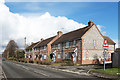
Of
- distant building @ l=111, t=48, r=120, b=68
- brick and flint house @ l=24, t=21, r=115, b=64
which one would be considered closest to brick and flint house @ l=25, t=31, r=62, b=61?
brick and flint house @ l=24, t=21, r=115, b=64

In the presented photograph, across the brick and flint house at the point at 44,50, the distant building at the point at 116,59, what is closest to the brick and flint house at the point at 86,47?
the brick and flint house at the point at 44,50

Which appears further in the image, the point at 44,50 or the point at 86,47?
the point at 44,50

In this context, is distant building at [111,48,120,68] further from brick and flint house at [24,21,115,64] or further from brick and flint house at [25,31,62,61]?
brick and flint house at [25,31,62,61]

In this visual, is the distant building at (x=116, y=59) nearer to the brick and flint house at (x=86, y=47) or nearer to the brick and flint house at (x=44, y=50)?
the brick and flint house at (x=86, y=47)

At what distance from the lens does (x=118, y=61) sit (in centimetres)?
1582

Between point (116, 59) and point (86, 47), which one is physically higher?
point (86, 47)

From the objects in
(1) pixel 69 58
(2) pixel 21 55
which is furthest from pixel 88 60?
(2) pixel 21 55

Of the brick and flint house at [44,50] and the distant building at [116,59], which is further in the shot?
the brick and flint house at [44,50]

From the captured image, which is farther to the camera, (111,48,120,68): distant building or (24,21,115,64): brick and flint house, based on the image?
(24,21,115,64): brick and flint house

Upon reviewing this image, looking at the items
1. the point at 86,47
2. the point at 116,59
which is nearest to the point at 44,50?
the point at 86,47

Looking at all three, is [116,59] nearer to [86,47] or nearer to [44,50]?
[86,47]

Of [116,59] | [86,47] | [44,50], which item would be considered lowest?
[116,59]

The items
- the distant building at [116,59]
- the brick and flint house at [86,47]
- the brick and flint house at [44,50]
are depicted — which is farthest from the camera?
the brick and flint house at [44,50]

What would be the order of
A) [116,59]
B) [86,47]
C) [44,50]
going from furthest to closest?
[44,50]
[86,47]
[116,59]
